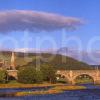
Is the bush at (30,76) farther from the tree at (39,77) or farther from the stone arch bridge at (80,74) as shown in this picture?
the stone arch bridge at (80,74)

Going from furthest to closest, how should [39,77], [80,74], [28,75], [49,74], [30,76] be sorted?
[80,74] → [49,74] → [39,77] → [30,76] → [28,75]

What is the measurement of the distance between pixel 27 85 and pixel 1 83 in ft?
41.7

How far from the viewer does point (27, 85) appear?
150m

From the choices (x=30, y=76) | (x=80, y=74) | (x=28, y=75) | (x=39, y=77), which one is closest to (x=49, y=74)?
(x=39, y=77)

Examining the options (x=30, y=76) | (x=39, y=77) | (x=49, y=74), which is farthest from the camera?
(x=49, y=74)

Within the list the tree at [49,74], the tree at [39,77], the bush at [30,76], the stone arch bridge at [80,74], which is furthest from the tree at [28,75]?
the stone arch bridge at [80,74]

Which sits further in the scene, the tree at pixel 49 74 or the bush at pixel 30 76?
the tree at pixel 49 74

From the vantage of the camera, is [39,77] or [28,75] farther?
[39,77]

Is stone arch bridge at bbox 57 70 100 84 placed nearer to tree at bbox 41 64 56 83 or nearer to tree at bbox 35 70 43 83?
tree at bbox 41 64 56 83

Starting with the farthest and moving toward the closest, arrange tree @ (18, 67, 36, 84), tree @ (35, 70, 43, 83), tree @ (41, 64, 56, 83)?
tree @ (41, 64, 56, 83) → tree @ (35, 70, 43, 83) → tree @ (18, 67, 36, 84)

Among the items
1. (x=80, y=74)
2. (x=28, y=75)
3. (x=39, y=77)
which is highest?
(x=80, y=74)

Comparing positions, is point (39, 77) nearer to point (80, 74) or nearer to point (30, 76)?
point (30, 76)

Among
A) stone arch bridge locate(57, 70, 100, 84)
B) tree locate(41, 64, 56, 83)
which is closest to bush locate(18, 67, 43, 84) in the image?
tree locate(41, 64, 56, 83)

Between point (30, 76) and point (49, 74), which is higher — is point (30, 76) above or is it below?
below
